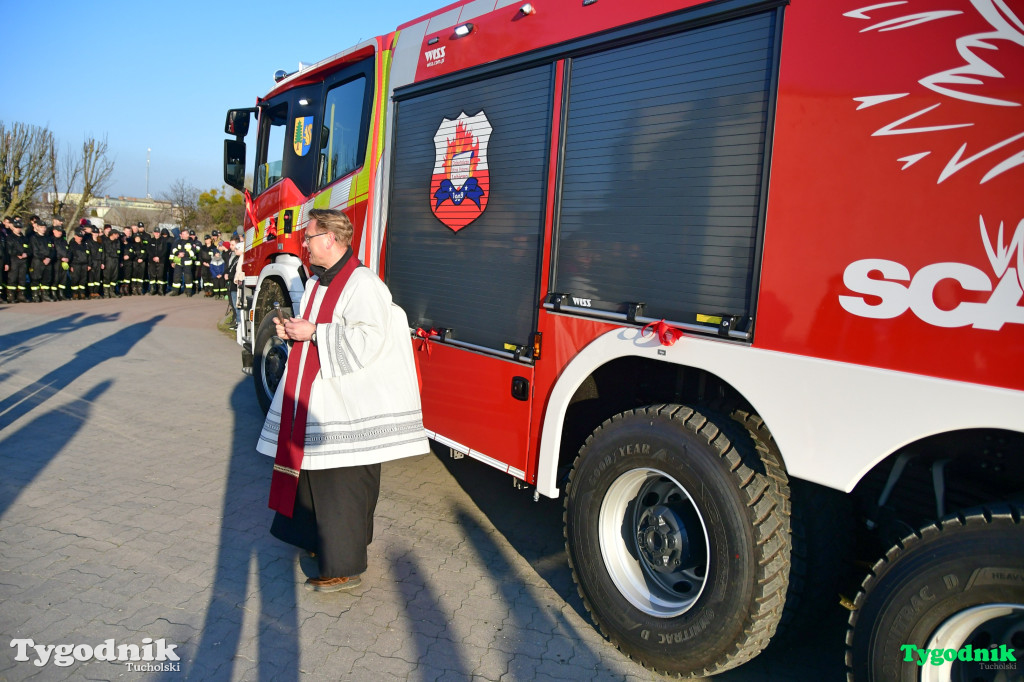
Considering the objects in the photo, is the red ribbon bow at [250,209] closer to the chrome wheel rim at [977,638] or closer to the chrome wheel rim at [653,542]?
the chrome wheel rim at [653,542]

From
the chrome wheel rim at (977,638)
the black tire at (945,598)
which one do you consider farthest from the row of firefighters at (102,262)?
the chrome wheel rim at (977,638)

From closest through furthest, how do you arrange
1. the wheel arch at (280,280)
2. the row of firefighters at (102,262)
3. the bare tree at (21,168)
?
the wheel arch at (280,280)
the row of firefighters at (102,262)
the bare tree at (21,168)

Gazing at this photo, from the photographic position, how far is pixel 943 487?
94.3 inches

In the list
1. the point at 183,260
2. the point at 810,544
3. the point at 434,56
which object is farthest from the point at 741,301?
the point at 183,260

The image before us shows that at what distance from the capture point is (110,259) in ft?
61.6

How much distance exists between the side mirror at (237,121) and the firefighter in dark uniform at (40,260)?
12323 millimetres

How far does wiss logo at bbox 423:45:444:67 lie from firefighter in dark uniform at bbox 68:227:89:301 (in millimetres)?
16749

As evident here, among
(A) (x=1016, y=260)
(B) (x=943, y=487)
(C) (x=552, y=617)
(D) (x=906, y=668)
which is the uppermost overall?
(A) (x=1016, y=260)

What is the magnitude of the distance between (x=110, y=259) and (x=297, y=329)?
1836cm

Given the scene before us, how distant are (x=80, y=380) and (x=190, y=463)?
3.70 metres

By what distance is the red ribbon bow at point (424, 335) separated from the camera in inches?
173

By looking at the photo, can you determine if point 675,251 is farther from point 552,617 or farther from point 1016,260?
point 552,617

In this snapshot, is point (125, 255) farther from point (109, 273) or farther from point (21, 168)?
point (21, 168)

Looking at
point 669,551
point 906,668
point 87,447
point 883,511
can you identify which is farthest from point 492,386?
point 87,447
